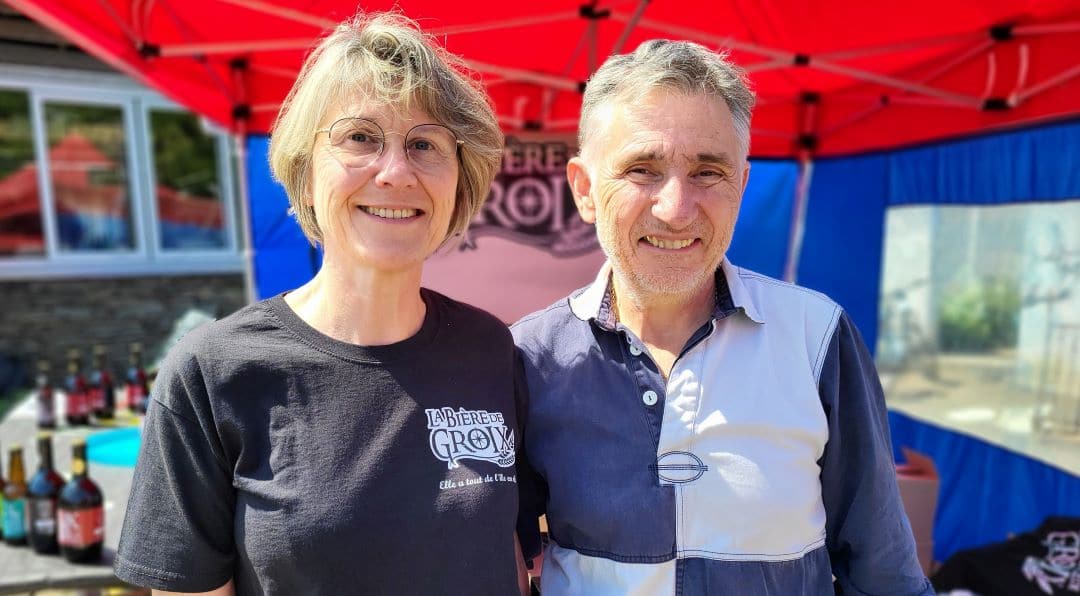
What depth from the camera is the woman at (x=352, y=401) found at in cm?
108

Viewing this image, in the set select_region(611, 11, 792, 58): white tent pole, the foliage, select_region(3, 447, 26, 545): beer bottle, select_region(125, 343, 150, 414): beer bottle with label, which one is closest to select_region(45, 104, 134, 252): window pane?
select_region(125, 343, 150, 414): beer bottle with label

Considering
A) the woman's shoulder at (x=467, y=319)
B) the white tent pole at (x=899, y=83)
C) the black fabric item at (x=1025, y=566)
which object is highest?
the white tent pole at (x=899, y=83)

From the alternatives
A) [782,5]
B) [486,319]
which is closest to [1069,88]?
[782,5]

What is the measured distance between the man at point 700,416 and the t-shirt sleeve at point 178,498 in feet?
1.93

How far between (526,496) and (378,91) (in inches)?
33.1

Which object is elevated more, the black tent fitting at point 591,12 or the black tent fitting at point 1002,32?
the black tent fitting at point 591,12

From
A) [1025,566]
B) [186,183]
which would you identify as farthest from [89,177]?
[1025,566]

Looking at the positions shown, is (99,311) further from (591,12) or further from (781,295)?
(781,295)

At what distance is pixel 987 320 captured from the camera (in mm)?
3590

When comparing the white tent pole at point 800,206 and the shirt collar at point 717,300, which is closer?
the shirt collar at point 717,300

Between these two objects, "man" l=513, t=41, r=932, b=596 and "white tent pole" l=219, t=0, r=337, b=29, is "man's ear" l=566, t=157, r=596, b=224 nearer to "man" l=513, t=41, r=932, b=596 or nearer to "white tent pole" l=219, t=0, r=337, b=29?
"man" l=513, t=41, r=932, b=596

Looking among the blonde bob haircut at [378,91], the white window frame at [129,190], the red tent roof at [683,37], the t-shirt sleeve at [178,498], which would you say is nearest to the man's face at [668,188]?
the blonde bob haircut at [378,91]

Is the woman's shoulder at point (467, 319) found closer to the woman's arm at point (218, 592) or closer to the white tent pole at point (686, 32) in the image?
the woman's arm at point (218, 592)

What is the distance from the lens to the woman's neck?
1221 mm
